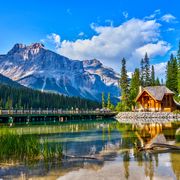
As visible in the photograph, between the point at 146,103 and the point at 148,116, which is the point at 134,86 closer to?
the point at 146,103

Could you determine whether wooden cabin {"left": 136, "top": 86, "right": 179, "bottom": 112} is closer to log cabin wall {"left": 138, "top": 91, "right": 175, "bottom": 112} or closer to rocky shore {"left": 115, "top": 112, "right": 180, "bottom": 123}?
log cabin wall {"left": 138, "top": 91, "right": 175, "bottom": 112}

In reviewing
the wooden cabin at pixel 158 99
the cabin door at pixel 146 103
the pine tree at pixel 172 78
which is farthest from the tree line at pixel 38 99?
the wooden cabin at pixel 158 99

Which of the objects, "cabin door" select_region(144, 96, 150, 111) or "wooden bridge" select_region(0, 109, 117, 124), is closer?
"wooden bridge" select_region(0, 109, 117, 124)

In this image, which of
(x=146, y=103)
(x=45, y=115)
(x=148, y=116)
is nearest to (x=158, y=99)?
(x=146, y=103)

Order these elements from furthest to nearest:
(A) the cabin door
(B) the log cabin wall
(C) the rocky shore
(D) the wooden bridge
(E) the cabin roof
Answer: (A) the cabin door → (B) the log cabin wall → (E) the cabin roof → (D) the wooden bridge → (C) the rocky shore

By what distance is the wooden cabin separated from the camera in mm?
72375

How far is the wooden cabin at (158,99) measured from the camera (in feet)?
237

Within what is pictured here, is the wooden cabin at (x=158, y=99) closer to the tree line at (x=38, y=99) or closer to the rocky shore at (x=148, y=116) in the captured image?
the rocky shore at (x=148, y=116)

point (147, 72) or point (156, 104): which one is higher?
point (147, 72)

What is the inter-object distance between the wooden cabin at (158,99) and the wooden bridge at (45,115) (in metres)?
11.2

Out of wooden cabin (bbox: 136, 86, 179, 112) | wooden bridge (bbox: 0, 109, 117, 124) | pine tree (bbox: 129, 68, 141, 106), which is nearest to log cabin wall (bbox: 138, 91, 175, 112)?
wooden cabin (bbox: 136, 86, 179, 112)

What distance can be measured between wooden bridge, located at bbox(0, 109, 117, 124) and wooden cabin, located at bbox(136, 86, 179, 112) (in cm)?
1118

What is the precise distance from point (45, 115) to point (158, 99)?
85.6 feet

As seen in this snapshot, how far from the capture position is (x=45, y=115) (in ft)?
243
